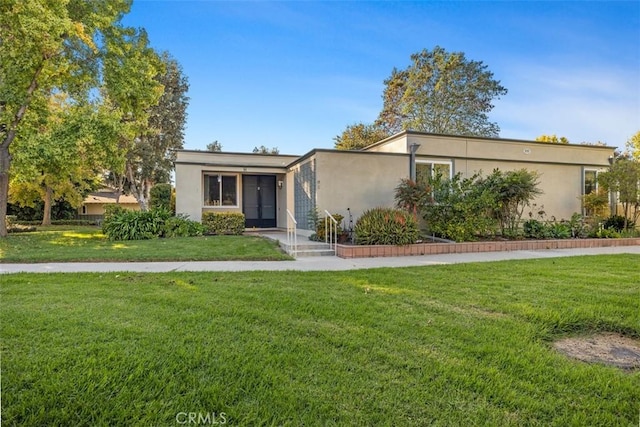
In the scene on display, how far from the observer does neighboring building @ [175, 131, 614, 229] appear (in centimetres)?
1016

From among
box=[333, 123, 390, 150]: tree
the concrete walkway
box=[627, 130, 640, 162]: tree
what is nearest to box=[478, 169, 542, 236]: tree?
the concrete walkway

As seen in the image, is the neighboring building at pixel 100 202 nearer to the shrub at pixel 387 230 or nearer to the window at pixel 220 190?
the window at pixel 220 190

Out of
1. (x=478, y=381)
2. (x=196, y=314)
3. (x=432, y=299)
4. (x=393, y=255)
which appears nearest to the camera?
→ (x=478, y=381)

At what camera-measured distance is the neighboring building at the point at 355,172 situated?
Result: 33.3ft

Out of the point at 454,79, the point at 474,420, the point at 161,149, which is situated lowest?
the point at 474,420

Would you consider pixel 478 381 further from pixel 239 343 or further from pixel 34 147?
pixel 34 147

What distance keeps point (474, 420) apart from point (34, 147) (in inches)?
545

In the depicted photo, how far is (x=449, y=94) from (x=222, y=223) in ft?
68.6

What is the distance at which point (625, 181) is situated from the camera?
11531 millimetres

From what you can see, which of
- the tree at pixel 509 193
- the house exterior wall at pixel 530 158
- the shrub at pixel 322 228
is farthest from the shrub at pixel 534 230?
the shrub at pixel 322 228

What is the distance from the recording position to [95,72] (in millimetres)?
13602

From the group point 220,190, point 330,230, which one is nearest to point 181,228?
point 220,190

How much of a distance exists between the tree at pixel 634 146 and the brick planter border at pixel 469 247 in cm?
1547

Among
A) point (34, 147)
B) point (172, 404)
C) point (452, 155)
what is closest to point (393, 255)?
point (452, 155)
